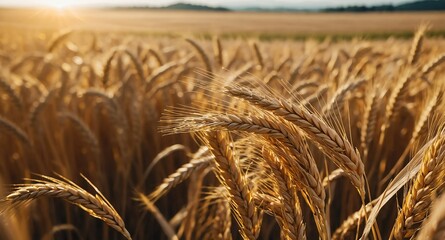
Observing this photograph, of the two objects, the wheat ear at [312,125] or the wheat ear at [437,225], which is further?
the wheat ear at [312,125]

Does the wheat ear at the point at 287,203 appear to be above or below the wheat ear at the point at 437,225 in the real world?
below

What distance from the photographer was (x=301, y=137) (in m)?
0.97

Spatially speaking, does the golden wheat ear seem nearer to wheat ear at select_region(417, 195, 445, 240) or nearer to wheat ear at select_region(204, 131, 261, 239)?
wheat ear at select_region(204, 131, 261, 239)

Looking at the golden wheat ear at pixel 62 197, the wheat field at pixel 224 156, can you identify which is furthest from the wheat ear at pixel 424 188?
the golden wheat ear at pixel 62 197

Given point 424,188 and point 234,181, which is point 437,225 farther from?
point 234,181

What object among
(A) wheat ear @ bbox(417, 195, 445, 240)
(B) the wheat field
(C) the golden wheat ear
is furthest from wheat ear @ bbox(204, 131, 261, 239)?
(A) wheat ear @ bbox(417, 195, 445, 240)

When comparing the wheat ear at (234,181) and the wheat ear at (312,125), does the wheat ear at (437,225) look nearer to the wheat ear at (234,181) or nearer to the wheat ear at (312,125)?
the wheat ear at (312,125)

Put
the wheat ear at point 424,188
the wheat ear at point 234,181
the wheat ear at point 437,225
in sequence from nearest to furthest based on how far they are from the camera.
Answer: the wheat ear at point 437,225 → the wheat ear at point 424,188 → the wheat ear at point 234,181

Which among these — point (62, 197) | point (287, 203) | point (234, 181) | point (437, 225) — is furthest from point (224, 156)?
point (437, 225)

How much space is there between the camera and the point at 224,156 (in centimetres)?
100

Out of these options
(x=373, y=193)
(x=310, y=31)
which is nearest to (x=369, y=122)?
(x=373, y=193)

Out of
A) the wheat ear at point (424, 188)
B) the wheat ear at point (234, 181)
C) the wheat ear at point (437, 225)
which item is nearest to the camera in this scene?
the wheat ear at point (437, 225)

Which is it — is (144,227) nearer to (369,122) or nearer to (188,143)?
(188,143)

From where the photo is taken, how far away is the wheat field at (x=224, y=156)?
3.06ft
